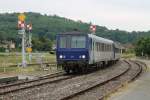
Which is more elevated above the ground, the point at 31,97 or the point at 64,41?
the point at 64,41

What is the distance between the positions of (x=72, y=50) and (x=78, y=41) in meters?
0.84

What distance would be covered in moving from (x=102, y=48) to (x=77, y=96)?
2422 centimetres

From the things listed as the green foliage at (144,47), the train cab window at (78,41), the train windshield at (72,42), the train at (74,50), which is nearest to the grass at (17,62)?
the train at (74,50)

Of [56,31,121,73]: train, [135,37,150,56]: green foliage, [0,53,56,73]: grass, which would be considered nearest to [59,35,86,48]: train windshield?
[56,31,121,73]: train

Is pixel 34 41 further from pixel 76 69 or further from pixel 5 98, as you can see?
pixel 5 98

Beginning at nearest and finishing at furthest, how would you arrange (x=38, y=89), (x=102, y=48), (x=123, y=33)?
(x=38, y=89), (x=102, y=48), (x=123, y=33)

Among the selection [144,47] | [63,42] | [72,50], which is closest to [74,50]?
[72,50]

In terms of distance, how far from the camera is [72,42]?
3344cm

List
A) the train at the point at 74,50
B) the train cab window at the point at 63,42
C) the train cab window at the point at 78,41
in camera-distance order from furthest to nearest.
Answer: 1. the train cab window at the point at 63,42
2. the train cab window at the point at 78,41
3. the train at the point at 74,50

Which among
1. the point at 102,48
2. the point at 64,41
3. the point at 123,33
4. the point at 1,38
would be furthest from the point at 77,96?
the point at 123,33

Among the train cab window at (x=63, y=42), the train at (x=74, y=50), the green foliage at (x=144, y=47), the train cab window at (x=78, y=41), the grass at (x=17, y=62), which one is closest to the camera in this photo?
the train at (x=74, y=50)

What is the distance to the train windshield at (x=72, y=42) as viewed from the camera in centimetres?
3334

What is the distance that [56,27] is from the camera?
182875mm

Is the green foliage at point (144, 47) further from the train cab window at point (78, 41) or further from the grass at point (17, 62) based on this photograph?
the train cab window at point (78, 41)
